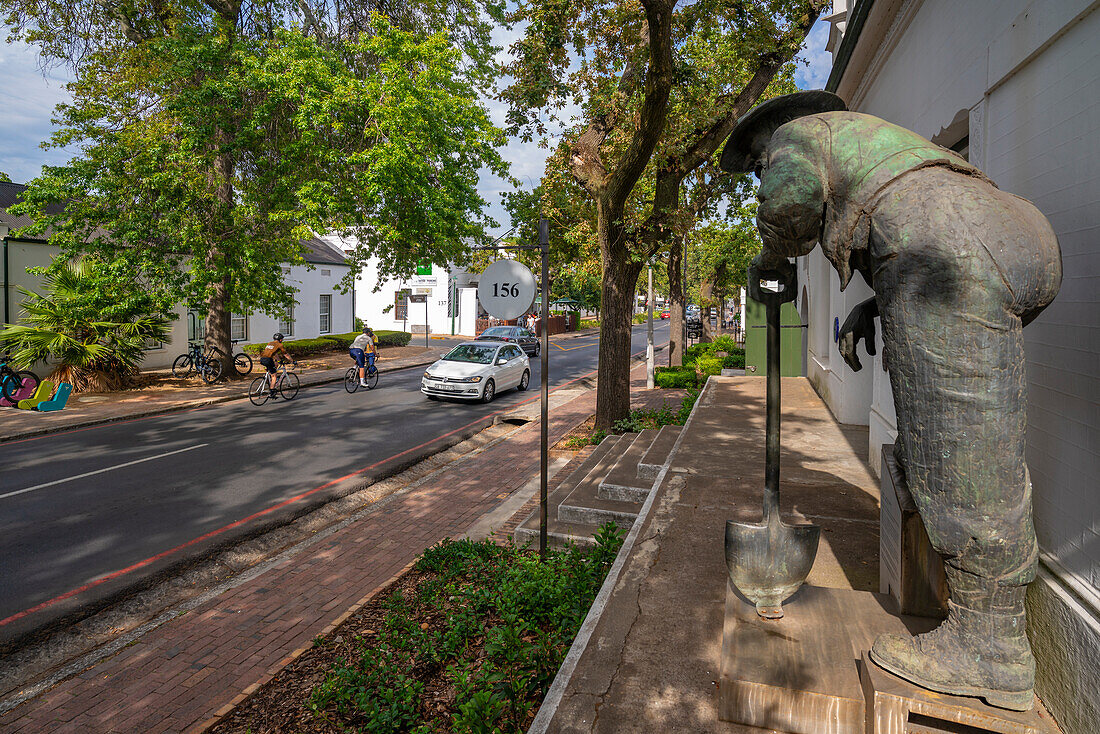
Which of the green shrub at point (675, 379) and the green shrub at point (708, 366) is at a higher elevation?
the green shrub at point (708, 366)

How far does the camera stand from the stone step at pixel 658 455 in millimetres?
6996

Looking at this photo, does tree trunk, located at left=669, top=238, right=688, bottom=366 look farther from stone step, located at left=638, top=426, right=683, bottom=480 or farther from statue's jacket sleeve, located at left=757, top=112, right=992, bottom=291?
statue's jacket sleeve, located at left=757, top=112, right=992, bottom=291

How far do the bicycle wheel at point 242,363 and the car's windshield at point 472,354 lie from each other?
311 inches

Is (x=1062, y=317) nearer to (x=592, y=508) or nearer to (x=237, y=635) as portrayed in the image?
(x=592, y=508)

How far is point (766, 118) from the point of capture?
2645 millimetres

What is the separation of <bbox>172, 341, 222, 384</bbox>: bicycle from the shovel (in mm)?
19149

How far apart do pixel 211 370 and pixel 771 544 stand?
63.8 ft

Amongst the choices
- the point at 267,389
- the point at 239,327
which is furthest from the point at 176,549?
the point at 239,327

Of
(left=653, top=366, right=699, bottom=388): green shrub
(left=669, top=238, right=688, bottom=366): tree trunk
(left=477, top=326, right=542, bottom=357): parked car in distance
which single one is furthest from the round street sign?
(left=477, top=326, right=542, bottom=357): parked car in distance

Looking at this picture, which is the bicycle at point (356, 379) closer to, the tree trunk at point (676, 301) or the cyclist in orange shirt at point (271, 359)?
the cyclist in orange shirt at point (271, 359)

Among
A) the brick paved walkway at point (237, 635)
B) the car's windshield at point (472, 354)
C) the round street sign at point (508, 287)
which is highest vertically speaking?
the round street sign at point (508, 287)

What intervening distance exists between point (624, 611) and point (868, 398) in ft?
20.5

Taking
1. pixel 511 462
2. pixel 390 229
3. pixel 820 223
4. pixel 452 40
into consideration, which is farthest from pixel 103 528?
pixel 452 40

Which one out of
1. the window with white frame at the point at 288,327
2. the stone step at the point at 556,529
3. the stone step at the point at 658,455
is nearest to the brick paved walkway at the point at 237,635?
the stone step at the point at 556,529
